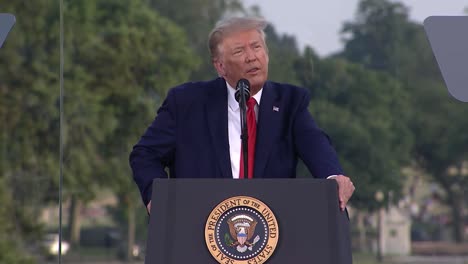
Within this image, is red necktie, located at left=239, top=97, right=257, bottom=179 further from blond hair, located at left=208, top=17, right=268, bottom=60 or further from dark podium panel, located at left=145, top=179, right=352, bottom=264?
dark podium panel, located at left=145, top=179, right=352, bottom=264

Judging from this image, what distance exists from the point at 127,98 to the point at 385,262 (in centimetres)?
1266

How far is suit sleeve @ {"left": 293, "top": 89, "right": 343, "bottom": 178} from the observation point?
159 inches

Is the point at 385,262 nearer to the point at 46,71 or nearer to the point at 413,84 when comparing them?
the point at 413,84

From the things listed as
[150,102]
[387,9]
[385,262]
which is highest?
[387,9]

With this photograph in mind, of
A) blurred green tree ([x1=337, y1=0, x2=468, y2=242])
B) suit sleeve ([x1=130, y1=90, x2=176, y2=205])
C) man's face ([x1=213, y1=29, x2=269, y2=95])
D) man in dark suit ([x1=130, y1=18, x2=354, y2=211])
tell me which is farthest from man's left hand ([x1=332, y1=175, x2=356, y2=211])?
blurred green tree ([x1=337, y1=0, x2=468, y2=242])

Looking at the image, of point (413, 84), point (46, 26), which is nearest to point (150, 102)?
point (46, 26)

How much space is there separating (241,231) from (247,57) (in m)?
0.78

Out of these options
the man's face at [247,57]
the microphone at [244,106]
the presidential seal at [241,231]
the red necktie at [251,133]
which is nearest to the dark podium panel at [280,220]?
the presidential seal at [241,231]

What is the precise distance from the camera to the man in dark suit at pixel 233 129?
4129 mm

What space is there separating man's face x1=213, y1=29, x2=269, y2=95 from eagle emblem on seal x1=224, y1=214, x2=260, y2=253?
2.33ft

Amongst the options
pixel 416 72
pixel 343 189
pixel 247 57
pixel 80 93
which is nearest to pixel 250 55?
pixel 247 57

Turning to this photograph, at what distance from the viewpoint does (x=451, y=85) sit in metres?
4.78

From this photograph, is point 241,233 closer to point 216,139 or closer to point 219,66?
point 216,139

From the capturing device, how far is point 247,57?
414cm
